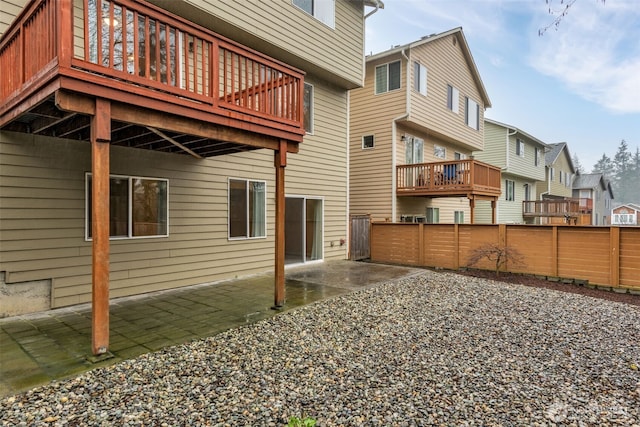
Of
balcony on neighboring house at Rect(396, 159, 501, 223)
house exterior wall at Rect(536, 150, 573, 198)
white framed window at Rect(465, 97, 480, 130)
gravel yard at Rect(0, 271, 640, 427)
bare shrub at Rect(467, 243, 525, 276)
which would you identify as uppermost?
white framed window at Rect(465, 97, 480, 130)

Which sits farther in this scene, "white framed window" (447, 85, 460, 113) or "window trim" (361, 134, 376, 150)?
"white framed window" (447, 85, 460, 113)

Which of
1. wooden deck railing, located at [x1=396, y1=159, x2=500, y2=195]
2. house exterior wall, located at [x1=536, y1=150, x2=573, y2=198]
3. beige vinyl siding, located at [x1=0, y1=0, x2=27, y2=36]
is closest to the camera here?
beige vinyl siding, located at [x1=0, y1=0, x2=27, y2=36]

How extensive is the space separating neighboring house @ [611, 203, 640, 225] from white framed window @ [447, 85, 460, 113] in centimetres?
3513

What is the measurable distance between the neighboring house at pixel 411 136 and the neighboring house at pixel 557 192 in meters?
10.4

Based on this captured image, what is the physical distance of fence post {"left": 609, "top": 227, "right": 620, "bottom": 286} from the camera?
7.54m

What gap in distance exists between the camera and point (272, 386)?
10.4 ft

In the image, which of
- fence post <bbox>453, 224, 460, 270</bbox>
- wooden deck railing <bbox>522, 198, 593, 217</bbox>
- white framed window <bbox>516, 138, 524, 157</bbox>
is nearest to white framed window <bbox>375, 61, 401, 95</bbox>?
fence post <bbox>453, 224, 460, 270</bbox>

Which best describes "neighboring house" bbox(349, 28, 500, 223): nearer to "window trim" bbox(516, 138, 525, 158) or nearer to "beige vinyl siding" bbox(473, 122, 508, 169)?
"beige vinyl siding" bbox(473, 122, 508, 169)

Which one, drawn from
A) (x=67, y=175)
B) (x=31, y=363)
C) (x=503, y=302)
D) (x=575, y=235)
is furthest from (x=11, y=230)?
(x=575, y=235)

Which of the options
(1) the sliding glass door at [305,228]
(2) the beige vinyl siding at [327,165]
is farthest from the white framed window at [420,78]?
(1) the sliding glass door at [305,228]

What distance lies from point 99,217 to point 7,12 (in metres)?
3.83

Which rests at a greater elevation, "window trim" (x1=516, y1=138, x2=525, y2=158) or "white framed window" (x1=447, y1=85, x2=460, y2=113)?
"white framed window" (x1=447, y1=85, x2=460, y2=113)

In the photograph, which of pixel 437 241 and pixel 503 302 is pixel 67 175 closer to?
pixel 503 302

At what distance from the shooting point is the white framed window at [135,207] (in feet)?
19.4
